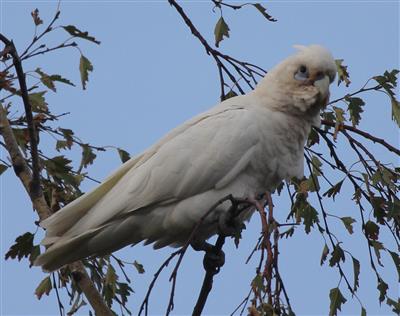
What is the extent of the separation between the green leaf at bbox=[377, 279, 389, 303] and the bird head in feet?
3.10

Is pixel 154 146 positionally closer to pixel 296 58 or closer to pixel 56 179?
pixel 56 179

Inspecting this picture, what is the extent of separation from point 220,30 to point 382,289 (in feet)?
5.23

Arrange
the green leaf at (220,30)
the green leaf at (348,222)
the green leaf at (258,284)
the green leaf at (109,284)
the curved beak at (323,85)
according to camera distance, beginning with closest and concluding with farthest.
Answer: the green leaf at (258,284) < the green leaf at (348,222) < the green leaf at (109,284) < the curved beak at (323,85) < the green leaf at (220,30)


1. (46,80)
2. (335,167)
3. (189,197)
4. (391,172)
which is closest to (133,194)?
(189,197)

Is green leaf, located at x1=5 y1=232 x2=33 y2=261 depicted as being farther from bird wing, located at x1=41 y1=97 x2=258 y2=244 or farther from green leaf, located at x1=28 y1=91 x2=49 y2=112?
green leaf, located at x1=28 y1=91 x2=49 y2=112

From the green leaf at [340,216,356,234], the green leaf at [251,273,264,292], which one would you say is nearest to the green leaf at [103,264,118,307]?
the green leaf at [340,216,356,234]

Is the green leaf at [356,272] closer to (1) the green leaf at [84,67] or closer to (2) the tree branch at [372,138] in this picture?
(2) the tree branch at [372,138]

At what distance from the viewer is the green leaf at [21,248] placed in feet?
11.1

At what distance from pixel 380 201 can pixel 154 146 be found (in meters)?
1.19

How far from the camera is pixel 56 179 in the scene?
11.8 ft

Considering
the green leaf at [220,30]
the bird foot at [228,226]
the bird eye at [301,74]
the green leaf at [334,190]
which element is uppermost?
the green leaf at [220,30]

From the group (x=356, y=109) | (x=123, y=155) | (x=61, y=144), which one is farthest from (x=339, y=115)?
(x=61, y=144)

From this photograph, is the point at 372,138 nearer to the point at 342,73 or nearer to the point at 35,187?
→ the point at 342,73

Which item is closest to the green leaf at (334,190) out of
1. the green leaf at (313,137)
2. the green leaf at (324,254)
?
the green leaf at (324,254)
